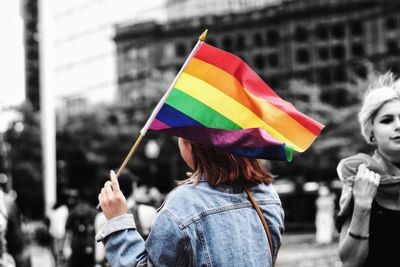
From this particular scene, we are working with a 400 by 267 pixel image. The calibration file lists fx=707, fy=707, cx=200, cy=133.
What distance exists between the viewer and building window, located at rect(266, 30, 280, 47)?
207 ft

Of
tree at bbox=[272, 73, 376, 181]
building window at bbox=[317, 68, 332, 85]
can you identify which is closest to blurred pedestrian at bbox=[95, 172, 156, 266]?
tree at bbox=[272, 73, 376, 181]

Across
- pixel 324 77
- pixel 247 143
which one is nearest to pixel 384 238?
pixel 247 143

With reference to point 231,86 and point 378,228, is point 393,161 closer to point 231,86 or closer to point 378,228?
point 378,228

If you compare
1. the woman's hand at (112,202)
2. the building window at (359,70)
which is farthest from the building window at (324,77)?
the woman's hand at (112,202)

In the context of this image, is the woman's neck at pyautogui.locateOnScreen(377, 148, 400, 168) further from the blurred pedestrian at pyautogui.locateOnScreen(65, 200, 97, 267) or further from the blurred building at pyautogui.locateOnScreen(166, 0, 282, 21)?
the blurred building at pyautogui.locateOnScreen(166, 0, 282, 21)

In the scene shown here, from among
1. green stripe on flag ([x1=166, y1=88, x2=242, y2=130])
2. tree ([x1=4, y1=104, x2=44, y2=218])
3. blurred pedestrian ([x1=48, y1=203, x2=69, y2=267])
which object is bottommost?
tree ([x1=4, y1=104, x2=44, y2=218])

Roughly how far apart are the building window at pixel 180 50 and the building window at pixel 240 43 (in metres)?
A: 6.31

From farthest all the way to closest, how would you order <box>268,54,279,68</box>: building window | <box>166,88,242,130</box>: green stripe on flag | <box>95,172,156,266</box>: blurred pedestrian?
1. <box>268,54,279,68</box>: building window
2. <box>95,172,156,266</box>: blurred pedestrian
3. <box>166,88,242,130</box>: green stripe on flag

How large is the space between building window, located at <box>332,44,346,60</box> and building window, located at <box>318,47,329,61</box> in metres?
0.60

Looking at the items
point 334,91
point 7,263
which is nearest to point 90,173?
point 334,91

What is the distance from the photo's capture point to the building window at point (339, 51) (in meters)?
57.9

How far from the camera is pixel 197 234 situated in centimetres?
267

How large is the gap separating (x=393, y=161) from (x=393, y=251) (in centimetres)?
46

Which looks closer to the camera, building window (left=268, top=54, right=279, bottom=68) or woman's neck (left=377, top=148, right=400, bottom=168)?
woman's neck (left=377, top=148, right=400, bottom=168)
